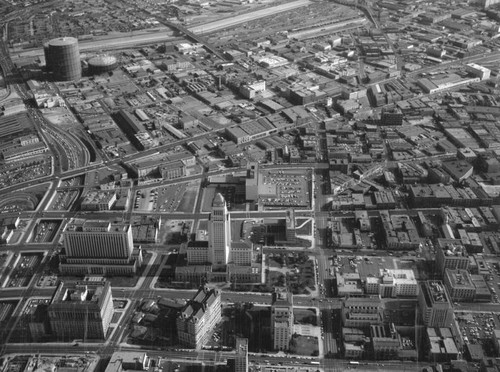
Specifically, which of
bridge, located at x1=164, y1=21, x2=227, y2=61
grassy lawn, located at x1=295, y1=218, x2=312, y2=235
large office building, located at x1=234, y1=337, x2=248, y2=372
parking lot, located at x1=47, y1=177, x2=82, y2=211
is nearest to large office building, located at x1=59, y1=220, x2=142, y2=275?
parking lot, located at x1=47, y1=177, x2=82, y2=211

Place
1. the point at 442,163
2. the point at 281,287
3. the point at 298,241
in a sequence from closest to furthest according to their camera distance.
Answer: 1. the point at 281,287
2. the point at 298,241
3. the point at 442,163

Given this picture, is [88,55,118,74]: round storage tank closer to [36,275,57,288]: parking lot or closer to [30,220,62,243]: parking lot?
[30,220,62,243]: parking lot

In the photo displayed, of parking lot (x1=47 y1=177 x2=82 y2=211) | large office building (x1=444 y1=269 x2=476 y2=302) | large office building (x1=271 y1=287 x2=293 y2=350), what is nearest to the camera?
large office building (x1=271 y1=287 x2=293 y2=350)

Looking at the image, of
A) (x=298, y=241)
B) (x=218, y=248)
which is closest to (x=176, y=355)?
(x=218, y=248)

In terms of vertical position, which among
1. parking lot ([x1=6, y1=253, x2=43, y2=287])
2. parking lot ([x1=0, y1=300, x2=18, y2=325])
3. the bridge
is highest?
parking lot ([x1=0, y1=300, x2=18, y2=325])

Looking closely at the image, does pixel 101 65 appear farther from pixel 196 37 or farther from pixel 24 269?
pixel 24 269

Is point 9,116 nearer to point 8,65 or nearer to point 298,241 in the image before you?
point 8,65

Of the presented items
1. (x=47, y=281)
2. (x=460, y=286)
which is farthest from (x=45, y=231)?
(x=460, y=286)
